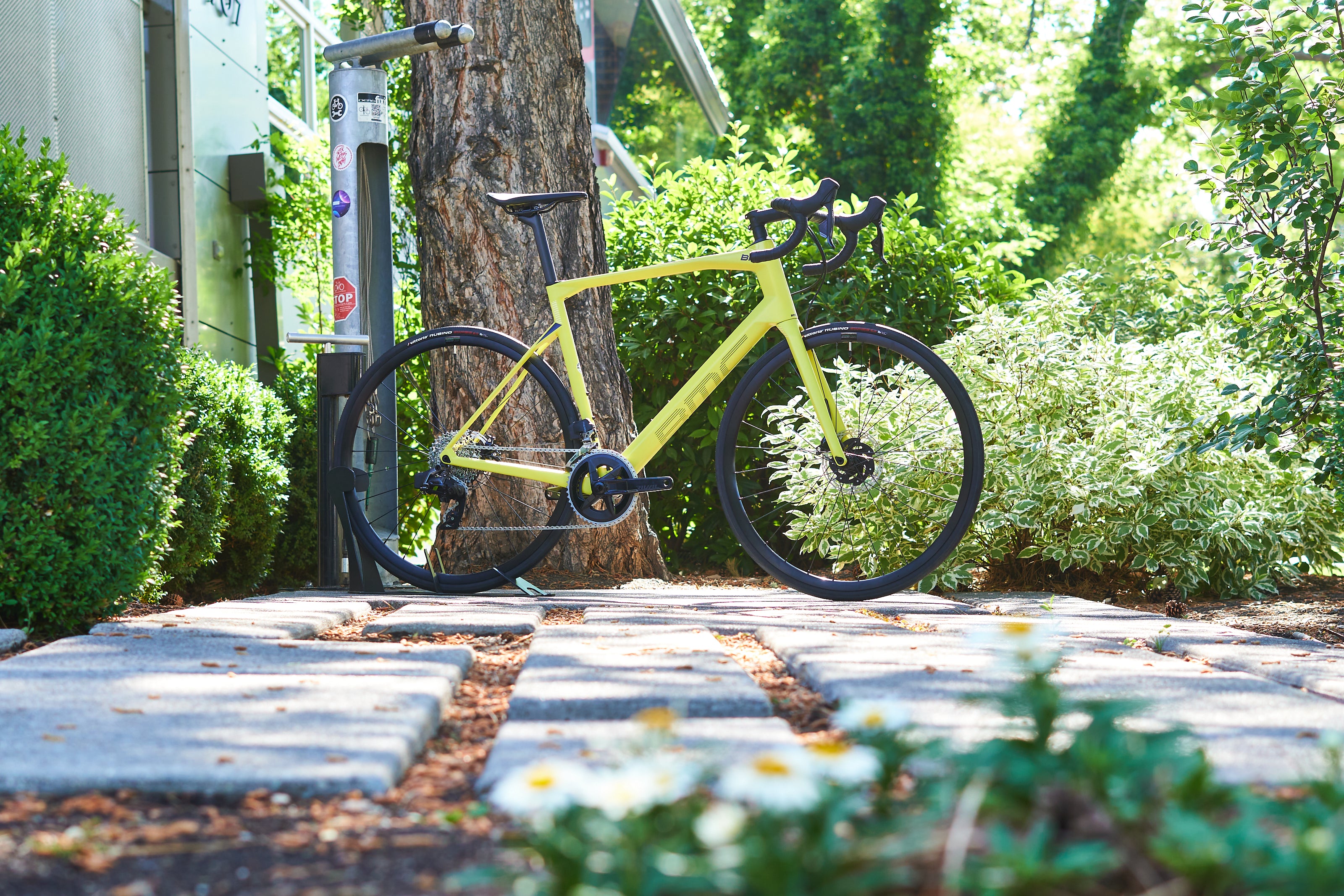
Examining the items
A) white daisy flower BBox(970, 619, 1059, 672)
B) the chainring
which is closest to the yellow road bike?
the chainring

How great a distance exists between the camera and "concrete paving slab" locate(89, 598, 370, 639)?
257cm

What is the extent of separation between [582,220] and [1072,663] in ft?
8.52

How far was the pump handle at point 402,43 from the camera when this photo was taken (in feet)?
12.3

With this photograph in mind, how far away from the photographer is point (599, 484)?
11.3ft

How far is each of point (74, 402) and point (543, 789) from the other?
2188 millimetres

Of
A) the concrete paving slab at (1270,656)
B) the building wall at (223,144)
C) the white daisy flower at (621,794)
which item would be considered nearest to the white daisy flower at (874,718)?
the white daisy flower at (621,794)

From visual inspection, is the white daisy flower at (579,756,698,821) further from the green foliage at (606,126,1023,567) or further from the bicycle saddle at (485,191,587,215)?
the green foliage at (606,126,1023,567)

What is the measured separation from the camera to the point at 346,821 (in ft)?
4.34

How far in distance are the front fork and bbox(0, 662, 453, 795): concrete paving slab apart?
161 centimetres

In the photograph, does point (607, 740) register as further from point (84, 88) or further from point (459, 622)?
point (84, 88)

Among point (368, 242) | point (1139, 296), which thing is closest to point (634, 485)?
point (368, 242)

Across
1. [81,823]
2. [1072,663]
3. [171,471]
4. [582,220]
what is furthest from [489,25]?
[81,823]

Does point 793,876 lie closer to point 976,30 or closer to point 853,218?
point 853,218

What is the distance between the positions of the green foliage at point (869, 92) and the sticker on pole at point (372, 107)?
15259 mm
